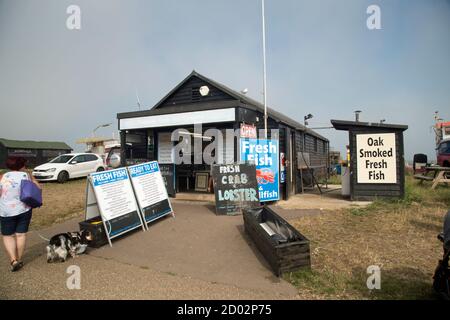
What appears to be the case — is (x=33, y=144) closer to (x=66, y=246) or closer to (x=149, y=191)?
(x=149, y=191)

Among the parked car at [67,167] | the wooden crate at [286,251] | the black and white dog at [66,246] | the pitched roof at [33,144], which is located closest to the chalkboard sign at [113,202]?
the black and white dog at [66,246]

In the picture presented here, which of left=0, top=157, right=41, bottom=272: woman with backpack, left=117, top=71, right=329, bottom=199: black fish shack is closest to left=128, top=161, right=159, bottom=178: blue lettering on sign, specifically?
left=0, top=157, right=41, bottom=272: woman with backpack

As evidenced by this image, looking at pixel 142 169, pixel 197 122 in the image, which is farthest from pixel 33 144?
pixel 142 169

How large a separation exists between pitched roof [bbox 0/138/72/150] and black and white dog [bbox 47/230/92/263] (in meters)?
33.7

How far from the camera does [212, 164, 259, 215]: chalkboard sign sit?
7.08 metres

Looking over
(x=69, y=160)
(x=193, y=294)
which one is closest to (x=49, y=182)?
(x=69, y=160)

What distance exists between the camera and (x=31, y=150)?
1215 inches

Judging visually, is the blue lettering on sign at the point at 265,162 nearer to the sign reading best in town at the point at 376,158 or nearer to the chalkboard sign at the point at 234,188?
the chalkboard sign at the point at 234,188

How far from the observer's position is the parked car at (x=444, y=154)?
12.4 meters

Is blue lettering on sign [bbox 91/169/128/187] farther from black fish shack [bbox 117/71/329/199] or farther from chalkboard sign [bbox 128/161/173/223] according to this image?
black fish shack [bbox 117/71/329/199]

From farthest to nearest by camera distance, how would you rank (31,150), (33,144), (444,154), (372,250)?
(33,144)
(31,150)
(444,154)
(372,250)

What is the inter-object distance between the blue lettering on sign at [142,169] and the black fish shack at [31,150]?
29.8 metres

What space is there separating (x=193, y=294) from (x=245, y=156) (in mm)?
5234

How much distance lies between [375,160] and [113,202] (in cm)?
812
